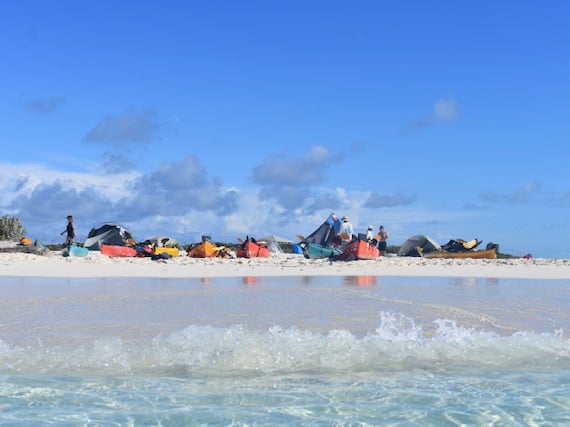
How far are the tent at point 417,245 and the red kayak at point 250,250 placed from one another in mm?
8769

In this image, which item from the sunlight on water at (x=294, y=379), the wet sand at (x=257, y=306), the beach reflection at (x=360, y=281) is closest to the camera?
the sunlight on water at (x=294, y=379)

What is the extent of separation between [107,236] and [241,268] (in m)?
15.4

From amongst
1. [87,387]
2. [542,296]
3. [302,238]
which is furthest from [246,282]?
[302,238]

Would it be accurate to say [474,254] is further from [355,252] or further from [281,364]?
[281,364]

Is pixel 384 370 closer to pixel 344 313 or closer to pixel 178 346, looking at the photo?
pixel 178 346

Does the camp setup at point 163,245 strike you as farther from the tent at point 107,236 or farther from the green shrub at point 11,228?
the green shrub at point 11,228

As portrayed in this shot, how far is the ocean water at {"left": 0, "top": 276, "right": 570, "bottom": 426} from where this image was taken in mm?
4996

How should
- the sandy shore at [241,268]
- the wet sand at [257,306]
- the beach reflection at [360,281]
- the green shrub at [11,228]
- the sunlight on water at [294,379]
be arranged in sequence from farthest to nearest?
1. the green shrub at [11,228]
2. the sandy shore at [241,268]
3. the beach reflection at [360,281]
4. the wet sand at [257,306]
5. the sunlight on water at [294,379]

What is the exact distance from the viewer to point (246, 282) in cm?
1658

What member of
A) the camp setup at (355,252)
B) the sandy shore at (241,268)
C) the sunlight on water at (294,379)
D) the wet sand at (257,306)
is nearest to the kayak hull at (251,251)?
the sandy shore at (241,268)

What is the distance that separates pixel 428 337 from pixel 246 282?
9.00 m

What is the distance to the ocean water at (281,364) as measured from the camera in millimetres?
4996

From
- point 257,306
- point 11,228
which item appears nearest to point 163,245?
point 11,228

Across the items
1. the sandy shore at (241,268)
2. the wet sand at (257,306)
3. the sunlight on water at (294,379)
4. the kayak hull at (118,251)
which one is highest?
the kayak hull at (118,251)
